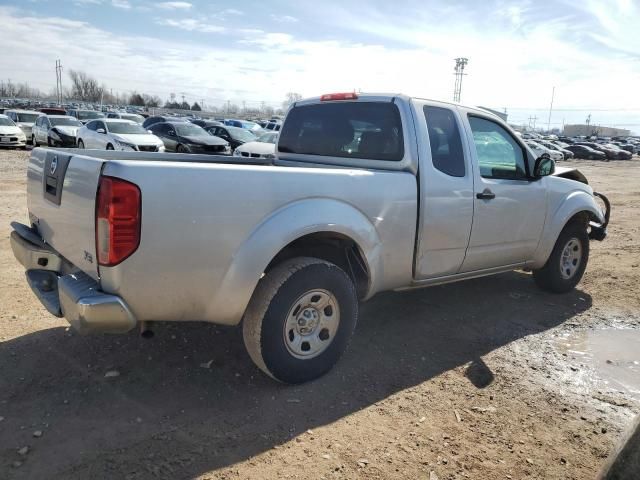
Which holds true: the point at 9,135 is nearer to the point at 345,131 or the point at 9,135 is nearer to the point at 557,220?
the point at 345,131

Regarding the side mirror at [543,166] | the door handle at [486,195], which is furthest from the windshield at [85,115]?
the door handle at [486,195]

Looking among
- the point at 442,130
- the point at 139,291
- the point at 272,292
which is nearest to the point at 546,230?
the point at 442,130

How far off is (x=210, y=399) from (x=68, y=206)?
1.46 m

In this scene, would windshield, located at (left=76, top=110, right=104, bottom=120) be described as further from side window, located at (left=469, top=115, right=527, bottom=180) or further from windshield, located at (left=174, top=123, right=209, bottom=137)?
side window, located at (left=469, top=115, right=527, bottom=180)

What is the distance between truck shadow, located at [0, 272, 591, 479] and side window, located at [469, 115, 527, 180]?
1.42 m

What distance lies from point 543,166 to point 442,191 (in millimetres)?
1473

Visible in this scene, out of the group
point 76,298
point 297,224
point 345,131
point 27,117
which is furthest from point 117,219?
point 27,117

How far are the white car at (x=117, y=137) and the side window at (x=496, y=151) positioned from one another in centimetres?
1390

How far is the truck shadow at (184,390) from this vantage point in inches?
104

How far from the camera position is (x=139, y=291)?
268 centimetres

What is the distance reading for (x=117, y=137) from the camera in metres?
16.8

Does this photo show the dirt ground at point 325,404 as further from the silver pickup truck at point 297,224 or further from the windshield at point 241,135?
the windshield at point 241,135

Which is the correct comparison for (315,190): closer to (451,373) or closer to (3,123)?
(451,373)

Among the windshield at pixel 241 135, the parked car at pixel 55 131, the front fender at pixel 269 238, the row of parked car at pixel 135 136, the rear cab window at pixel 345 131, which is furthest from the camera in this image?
the parked car at pixel 55 131
